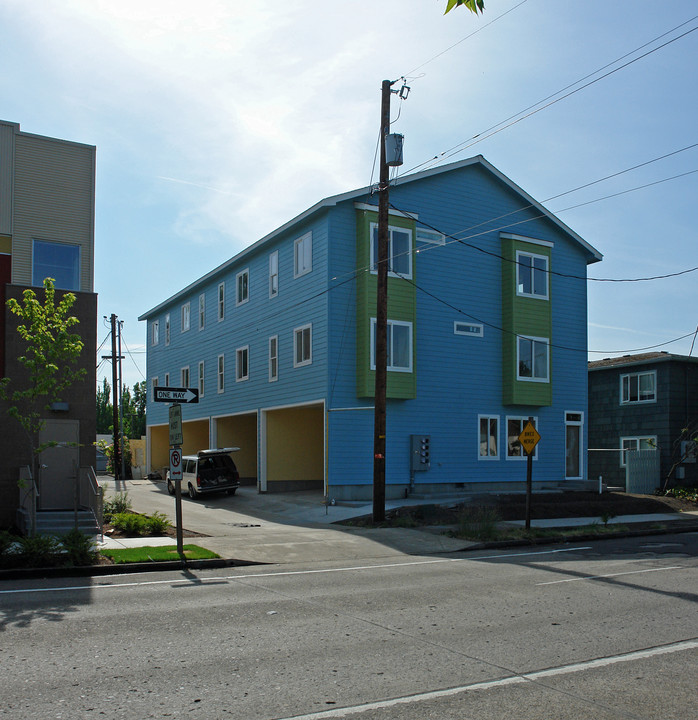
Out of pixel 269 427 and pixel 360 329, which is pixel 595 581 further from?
pixel 269 427

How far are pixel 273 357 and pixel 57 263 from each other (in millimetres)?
11806

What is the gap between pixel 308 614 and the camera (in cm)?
917

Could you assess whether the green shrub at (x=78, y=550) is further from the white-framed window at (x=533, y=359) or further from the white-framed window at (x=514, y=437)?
the white-framed window at (x=533, y=359)

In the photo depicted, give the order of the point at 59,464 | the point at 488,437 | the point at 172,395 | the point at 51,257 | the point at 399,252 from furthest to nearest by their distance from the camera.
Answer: the point at 488,437 → the point at 399,252 → the point at 51,257 → the point at 59,464 → the point at 172,395

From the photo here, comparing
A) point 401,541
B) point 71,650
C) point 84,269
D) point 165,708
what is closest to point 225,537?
point 401,541

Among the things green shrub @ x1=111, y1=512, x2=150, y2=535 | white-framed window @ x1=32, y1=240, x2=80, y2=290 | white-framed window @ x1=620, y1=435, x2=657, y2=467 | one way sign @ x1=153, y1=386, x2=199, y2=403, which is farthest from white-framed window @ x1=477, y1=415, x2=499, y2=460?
one way sign @ x1=153, y1=386, x2=199, y2=403

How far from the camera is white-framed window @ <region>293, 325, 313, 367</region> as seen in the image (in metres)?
27.0

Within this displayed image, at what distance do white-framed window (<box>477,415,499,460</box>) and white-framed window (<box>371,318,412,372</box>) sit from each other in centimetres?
408

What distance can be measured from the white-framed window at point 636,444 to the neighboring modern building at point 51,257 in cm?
2480

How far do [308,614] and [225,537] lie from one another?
833cm

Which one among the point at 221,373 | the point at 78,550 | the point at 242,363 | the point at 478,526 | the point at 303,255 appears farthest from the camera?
the point at 221,373

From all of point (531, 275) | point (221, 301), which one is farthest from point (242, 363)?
point (531, 275)

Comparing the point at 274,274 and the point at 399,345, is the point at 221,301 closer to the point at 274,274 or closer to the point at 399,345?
the point at 274,274

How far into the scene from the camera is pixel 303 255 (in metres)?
27.9
